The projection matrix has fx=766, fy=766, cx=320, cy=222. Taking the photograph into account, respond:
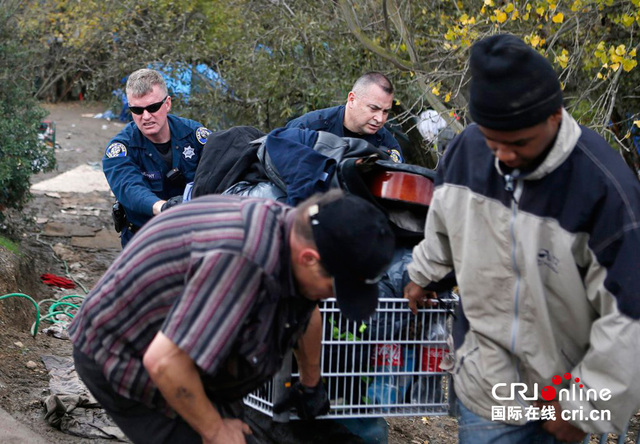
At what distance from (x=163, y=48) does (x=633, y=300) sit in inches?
366

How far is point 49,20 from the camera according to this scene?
55.7 feet

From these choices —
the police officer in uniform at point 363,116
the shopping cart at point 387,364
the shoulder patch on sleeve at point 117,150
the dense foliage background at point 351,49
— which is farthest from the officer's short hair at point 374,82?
the shopping cart at point 387,364

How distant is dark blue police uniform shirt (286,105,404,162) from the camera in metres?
4.84

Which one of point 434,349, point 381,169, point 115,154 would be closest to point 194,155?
point 115,154

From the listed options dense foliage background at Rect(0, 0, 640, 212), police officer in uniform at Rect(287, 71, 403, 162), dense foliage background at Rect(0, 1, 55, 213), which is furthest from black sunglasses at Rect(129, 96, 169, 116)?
dense foliage background at Rect(0, 1, 55, 213)

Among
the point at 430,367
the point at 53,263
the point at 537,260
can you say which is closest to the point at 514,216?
the point at 537,260

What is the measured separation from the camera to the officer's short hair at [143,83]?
488cm

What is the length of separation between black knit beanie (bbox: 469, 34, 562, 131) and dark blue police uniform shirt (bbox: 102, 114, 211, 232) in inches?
111

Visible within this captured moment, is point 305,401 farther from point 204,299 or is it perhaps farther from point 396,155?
point 396,155

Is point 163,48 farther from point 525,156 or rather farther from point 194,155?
point 525,156

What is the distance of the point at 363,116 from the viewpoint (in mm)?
4836

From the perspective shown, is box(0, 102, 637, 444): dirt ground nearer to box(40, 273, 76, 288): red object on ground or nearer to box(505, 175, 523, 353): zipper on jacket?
box(40, 273, 76, 288): red object on ground

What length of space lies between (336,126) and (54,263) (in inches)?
166

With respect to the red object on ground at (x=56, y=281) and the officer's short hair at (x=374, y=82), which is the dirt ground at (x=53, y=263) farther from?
the officer's short hair at (x=374, y=82)
